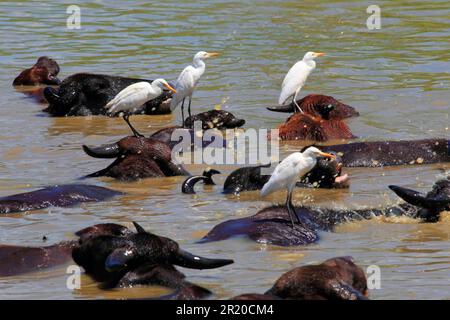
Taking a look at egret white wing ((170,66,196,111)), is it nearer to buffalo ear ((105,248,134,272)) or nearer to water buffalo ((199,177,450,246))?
water buffalo ((199,177,450,246))

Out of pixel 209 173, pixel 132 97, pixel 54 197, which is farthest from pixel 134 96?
pixel 54 197

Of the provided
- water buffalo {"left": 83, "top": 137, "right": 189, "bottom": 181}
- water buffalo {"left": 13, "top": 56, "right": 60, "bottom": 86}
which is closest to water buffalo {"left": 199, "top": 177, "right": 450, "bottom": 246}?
water buffalo {"left": 83, "top": 137, "right": 189, "bottom": 181}

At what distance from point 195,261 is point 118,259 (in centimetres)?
44

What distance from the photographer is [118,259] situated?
7.10 meters

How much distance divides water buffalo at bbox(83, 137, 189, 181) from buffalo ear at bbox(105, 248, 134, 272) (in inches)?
145

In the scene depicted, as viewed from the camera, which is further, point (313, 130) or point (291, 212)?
point (313, 130)

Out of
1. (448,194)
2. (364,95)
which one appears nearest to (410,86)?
(364,95)

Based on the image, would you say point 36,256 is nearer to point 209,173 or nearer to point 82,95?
point 209,173

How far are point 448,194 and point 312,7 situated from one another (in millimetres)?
14693

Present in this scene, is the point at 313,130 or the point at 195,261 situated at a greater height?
the point at 195,261

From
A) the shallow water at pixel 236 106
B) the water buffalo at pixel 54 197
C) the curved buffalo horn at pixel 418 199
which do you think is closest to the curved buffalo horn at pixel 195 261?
the shallow water at pixel 236 106

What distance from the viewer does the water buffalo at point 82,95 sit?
14680 millimetres

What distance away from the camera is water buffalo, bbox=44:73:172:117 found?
14680mm

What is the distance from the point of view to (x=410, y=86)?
620 inches
